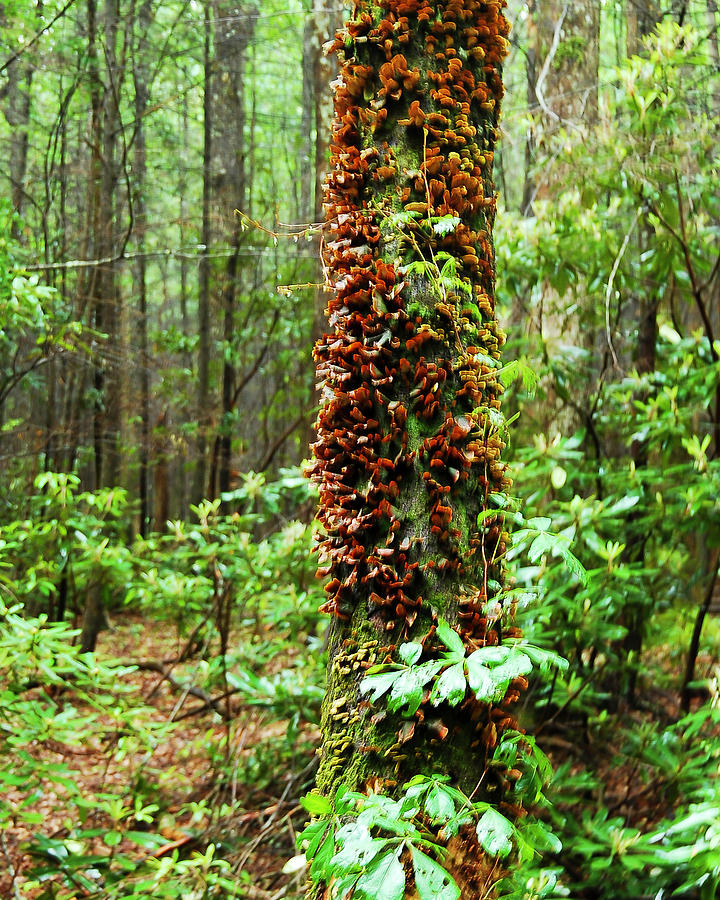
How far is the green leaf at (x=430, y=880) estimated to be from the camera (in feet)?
4.10

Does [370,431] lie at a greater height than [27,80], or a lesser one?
lesser

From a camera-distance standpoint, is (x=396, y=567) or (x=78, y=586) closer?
(x=396, y=567)

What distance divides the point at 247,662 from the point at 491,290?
306 cm

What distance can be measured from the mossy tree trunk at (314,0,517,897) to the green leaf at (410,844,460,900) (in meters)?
0.28

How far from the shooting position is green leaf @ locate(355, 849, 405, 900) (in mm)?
1217

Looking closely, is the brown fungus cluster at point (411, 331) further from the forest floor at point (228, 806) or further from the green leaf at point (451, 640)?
the forest floor at point (228, 806)

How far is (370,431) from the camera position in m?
1.81

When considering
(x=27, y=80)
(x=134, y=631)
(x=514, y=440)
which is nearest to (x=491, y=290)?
(x=514, y=440)

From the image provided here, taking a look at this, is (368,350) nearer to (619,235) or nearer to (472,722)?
(472,722)

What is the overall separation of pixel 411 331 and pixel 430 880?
4.09 ft

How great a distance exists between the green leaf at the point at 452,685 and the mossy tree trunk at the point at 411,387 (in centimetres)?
22

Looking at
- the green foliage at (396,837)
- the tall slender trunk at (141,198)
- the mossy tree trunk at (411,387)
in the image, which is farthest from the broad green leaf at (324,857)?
the tall slender trunk at (141,198)

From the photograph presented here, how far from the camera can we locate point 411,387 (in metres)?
1.82

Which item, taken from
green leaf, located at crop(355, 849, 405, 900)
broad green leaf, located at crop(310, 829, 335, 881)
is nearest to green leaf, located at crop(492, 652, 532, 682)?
green leaf, located at crop(355, 849, 405, 900)
